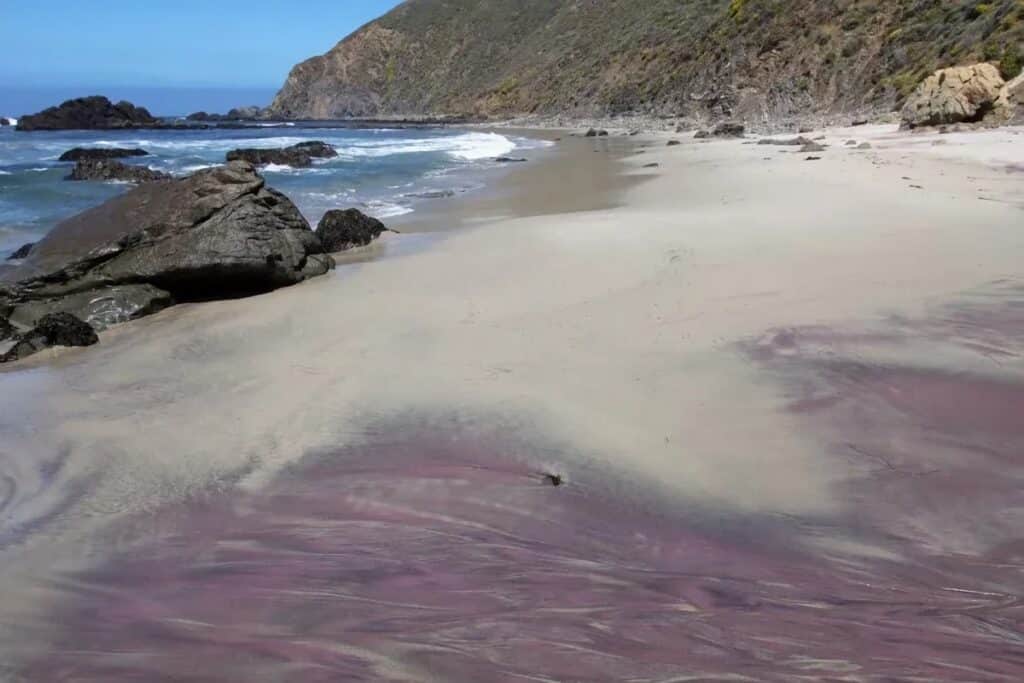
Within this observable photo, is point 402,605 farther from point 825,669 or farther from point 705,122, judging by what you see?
point 705,122

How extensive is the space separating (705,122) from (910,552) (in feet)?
120

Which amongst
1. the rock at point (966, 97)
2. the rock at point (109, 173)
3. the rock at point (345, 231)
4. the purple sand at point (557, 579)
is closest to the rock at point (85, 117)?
the rock at point (109, 173)

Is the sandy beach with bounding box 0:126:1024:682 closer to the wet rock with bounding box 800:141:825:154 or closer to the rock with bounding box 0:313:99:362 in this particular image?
the rock with bounding box 0:313:99:362

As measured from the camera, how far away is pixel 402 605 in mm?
2430

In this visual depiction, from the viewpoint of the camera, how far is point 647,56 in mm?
53750

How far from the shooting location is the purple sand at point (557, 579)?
2135mm

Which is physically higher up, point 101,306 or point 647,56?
point 647,56

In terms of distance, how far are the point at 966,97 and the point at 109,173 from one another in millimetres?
20106

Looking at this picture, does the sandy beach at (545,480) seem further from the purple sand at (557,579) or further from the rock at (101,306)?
the rock at (101,306)

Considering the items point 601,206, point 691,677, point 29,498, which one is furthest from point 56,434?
point 601,206

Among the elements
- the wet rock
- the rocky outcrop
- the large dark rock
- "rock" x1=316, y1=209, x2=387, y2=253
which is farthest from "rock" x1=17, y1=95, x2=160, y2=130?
the rocky outcrop

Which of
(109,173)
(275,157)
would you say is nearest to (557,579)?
(109,173)

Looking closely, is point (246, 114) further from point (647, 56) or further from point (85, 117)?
point (647, 56)

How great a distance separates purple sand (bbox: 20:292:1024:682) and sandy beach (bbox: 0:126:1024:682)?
0.01 m
